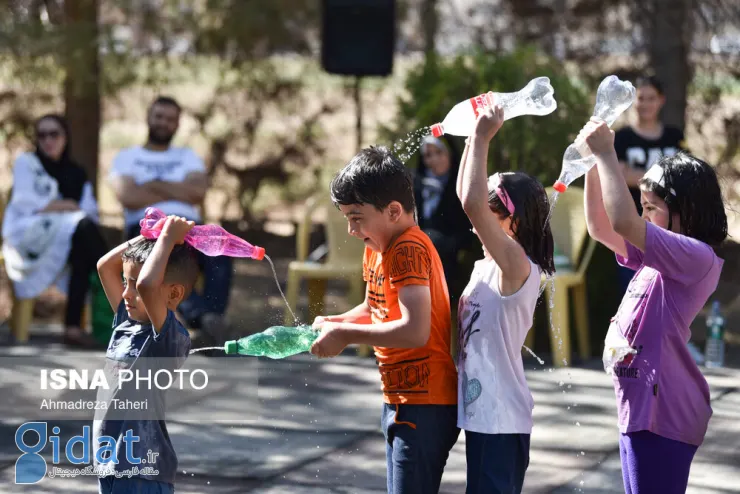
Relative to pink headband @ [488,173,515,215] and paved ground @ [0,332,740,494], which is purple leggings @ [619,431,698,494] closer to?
pink headband @ [488,173,515,215]

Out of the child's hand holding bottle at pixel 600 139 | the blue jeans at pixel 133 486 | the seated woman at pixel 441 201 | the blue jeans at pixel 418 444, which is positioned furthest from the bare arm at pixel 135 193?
the child's hand holding bottle at pixel 600 139

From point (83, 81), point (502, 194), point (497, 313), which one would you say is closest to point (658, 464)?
point (497, 313)

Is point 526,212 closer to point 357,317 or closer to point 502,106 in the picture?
point 502,106

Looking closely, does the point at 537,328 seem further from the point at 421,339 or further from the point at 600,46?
the point at 421,339

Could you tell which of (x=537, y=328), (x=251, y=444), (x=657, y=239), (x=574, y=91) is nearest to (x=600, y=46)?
(x=574, y=91)

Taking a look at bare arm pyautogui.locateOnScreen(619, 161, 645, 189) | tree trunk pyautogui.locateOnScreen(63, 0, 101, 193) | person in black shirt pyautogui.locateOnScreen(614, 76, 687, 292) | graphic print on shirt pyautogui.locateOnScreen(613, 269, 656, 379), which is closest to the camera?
graphic print on shirt pyautogui.locateOnScreen(613, 269, 656, 379)

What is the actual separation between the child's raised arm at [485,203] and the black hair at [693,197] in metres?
0.46

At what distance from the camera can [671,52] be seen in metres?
9.71

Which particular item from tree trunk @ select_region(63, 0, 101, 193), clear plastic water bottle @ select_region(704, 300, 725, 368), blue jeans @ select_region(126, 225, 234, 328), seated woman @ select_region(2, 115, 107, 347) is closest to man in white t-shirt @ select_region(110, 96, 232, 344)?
blue jeans @ select_region(126, 225, 234, 328)

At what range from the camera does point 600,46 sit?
10258 mm

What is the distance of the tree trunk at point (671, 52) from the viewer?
31.7ft

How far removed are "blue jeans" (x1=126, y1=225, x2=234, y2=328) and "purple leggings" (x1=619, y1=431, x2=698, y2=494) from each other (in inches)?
169

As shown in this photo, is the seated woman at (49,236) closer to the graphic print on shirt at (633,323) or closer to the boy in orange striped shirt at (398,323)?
the boy in orange striped shirt at (398,323)

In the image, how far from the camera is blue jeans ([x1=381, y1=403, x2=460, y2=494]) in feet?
9.81
